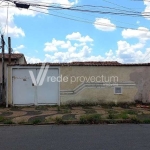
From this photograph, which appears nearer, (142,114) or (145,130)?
(145,130)

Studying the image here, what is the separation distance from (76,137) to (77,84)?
7.10m

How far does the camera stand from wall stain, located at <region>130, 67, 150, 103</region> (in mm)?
13984

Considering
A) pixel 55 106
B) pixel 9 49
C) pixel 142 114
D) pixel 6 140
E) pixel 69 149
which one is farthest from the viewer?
pixel 9 49

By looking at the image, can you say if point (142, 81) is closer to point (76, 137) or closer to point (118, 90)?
point (118, 90)

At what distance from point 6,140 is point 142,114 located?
21.4 ft

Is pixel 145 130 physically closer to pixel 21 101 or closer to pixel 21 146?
pixel 21 146

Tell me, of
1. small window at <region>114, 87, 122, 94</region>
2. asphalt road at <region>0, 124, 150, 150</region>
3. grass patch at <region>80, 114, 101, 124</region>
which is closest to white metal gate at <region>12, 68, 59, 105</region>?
small window at <region>114, 87, 122, 94</region>

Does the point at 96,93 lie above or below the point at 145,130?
above

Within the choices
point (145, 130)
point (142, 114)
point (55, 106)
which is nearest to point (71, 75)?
point (55, 106)

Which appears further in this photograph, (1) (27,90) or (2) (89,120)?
(1) (27,90)

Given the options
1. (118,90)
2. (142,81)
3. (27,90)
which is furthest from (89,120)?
(142,81)

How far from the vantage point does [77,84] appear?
45.6 feet

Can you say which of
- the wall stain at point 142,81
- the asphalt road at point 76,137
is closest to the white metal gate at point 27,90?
the asphalt road at point 76,137

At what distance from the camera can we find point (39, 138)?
6828 millimetres
